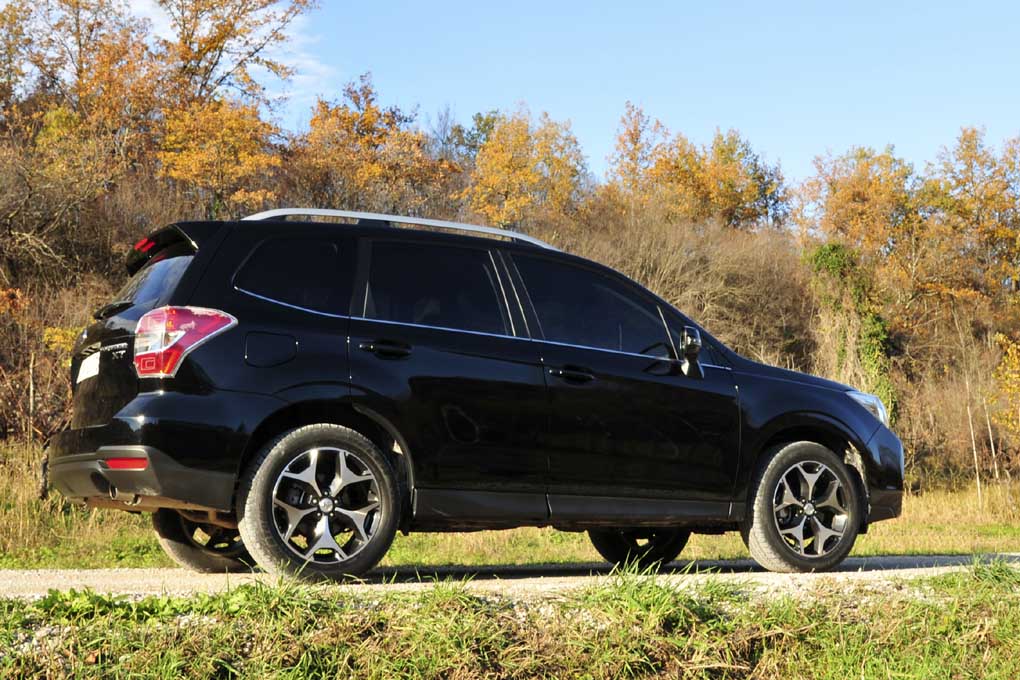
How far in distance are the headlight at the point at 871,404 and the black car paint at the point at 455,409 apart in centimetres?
56

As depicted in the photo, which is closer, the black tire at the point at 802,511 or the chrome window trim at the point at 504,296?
the chrome window trim at the point at 504,296

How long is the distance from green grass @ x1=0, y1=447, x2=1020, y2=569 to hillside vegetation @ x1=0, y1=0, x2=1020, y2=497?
909cm

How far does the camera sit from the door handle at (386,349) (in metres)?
6.08

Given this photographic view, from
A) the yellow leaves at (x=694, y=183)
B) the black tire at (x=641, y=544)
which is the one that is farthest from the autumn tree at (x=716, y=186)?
the black tire at (x=641, y=544)

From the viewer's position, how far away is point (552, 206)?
170 feet

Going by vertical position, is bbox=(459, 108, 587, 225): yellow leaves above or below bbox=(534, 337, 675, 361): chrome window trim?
above

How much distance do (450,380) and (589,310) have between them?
119 cm

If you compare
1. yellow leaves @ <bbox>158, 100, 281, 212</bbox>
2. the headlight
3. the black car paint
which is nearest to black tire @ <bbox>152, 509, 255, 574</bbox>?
the black car paint

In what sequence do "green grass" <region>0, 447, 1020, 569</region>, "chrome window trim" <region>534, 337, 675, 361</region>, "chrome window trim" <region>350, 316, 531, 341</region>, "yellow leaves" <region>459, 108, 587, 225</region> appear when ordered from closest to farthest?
"chrome window trim" <region>350, 316, 531, 341</region> → "chrome window trim" <region>534, 337, 675, 361</region> → "green grass" <region>0, 447, 1020, 569</region> → "yellow leaves" <region>459, 108, 587, 225</region>

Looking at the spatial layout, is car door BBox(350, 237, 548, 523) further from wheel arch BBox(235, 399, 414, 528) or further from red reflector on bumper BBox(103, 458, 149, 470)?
red reflector on bumper BBox(103, 458, 149, 470)

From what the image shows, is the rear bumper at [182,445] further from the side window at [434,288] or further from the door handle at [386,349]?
the side window at [434,288]

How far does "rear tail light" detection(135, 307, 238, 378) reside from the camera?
Result: 223 inches

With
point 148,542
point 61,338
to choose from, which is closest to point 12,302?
point 61,338

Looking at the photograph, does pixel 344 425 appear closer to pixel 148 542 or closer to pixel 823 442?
pixel 823 442
